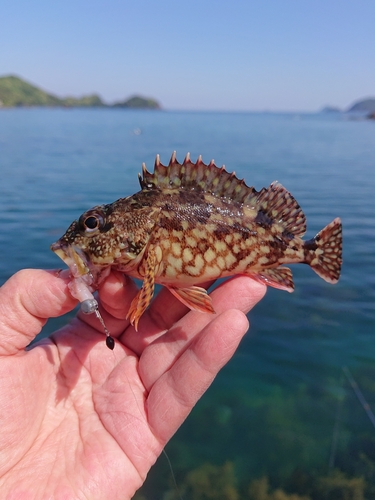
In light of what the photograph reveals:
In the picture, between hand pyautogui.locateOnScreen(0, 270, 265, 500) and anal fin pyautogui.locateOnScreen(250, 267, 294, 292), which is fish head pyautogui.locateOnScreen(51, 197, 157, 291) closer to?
hand pyautogui.locateOnScreen(0, 270, 265, 500)

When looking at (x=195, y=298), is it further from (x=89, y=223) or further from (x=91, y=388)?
(x=91, y=388)

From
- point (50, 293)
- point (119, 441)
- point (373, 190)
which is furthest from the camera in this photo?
point (373, 190)

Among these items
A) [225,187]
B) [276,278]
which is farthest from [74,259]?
[276,278]

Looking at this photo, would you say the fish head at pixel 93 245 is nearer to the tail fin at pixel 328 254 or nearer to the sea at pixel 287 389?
the tail fin at pixel 328 254

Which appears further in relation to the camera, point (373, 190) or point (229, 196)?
point (373, 190)

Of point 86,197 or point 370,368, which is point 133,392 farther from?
point 86,197

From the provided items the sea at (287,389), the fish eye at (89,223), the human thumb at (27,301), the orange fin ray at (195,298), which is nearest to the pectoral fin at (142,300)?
the orange fin ray at (195,298)

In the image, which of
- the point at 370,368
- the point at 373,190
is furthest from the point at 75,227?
the point at 373,190

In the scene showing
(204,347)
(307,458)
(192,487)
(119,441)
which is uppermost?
(204,347)
